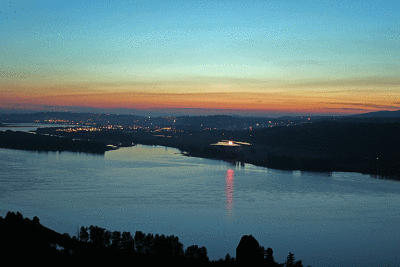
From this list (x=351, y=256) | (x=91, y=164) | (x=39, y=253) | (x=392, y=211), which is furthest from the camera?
(x=91, y=164)

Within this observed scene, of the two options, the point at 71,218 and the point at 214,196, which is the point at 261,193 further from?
the point at 71,218

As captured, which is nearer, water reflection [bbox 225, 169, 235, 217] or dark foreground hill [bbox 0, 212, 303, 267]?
dark foreground hill [bbox 0, 212, 303, 267]

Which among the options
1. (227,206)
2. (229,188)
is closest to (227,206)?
(227,206)

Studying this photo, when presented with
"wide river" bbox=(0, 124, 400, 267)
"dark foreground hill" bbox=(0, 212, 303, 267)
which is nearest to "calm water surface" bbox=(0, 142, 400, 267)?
"wide river" bbox=(0, 124, 400, 267)

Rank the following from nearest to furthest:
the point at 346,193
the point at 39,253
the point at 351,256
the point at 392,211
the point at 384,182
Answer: the point at 39,253 → the point at 351,256 → the point at 392,211 → the point at 346,193 → the point at 384,182

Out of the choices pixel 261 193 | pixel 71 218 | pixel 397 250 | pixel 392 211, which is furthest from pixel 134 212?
pixel 392 211

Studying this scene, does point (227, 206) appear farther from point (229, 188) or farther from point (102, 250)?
point (102, 250)

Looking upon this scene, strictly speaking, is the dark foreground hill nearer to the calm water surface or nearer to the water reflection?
the calm water surface

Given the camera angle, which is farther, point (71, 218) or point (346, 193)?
point (346, 193)
